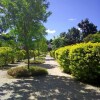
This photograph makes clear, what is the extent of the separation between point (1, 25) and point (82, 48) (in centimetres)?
739

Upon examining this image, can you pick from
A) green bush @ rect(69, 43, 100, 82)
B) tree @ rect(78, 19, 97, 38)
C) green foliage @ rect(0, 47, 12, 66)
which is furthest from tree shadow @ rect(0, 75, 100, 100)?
tree @ rect(78, 19, 97, 38)

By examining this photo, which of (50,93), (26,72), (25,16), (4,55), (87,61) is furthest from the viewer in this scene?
(4,55)

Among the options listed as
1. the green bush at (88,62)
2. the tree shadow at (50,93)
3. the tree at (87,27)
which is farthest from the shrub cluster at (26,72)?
the tree at (87,27)

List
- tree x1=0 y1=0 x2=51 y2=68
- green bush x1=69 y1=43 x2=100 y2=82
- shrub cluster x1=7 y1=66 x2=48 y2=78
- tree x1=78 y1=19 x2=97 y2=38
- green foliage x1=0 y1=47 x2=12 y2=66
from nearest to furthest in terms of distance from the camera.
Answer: green bush x1=69 y1=43 x2=100 y2=82
shrub cluster x1=7 y1=66 x2=48 y2=78
tree x1=0 y1=0 x2=51 y2=68
green foliage x1=0 y1=47 x2=12 y2=66
tree x1=78 y1=19 x2=97 y2=38

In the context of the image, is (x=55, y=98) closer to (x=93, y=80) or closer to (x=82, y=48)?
(x=93, y=80)

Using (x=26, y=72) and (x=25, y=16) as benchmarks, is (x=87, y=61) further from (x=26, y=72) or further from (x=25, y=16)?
(x=25, y=16)

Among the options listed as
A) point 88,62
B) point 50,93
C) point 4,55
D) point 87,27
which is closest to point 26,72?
point 88,62

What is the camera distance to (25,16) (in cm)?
1641

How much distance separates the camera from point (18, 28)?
1730 centimetres

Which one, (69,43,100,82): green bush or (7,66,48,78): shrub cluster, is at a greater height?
(69,43,100,82): green bush

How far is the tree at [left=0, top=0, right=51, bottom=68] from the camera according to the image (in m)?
16.2

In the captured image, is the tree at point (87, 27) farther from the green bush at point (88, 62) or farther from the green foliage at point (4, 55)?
the green bush at point (88, 62)

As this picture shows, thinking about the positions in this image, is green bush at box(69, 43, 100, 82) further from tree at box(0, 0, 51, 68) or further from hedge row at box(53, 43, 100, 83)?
tree at box(0, 0, 51, 68)

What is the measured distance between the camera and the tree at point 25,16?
1622 cm
